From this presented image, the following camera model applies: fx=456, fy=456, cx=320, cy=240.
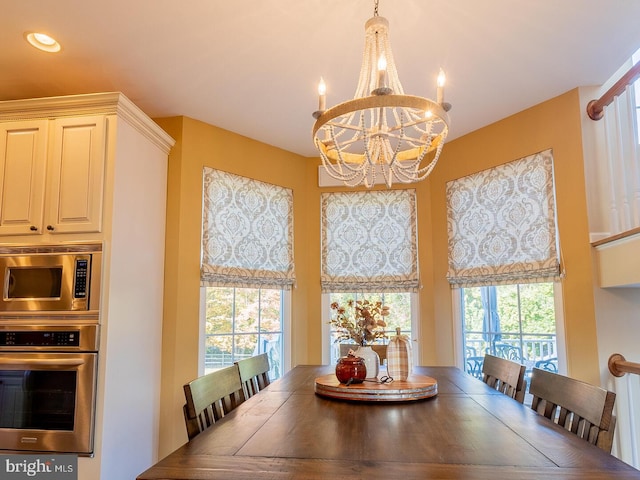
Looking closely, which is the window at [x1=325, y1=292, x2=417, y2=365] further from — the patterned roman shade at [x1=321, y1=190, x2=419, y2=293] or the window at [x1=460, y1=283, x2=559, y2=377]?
the window at [x1=460, y1=283, x2=559, y2=377]

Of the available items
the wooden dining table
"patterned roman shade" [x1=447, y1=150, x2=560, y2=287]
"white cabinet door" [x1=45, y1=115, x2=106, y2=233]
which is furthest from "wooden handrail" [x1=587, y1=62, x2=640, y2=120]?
"white cabinet door" [x1=45, y1=115, x2=106, y2=233]

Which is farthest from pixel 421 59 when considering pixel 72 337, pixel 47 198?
pixel 72 337

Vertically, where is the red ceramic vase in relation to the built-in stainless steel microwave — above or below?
below

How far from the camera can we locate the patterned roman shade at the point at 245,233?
3482 mm

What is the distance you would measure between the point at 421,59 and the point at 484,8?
1.68 feet

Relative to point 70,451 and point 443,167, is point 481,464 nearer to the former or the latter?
point 70,451

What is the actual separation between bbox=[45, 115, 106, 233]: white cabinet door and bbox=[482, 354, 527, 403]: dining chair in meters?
2.30

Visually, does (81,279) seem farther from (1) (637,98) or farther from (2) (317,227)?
(1) (637,98)

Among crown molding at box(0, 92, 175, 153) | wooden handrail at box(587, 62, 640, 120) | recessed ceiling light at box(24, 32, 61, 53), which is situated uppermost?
recessed ceiling light at box(24, 32, 61, 53)

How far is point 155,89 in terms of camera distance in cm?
299

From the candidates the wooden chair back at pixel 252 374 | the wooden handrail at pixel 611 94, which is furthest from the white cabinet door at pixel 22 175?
the wooden handrail at pixel 611 94

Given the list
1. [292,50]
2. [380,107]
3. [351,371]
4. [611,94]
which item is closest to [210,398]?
[351,371]

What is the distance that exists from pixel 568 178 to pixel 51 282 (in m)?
3.26

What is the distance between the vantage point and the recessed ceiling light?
2.38m
